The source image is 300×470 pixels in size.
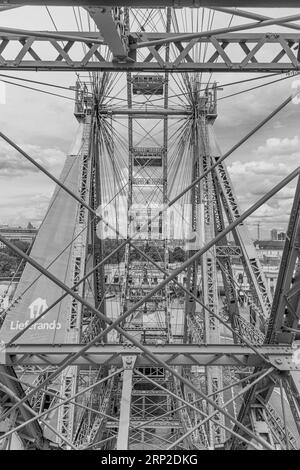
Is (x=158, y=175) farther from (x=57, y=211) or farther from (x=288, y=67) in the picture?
(x=288, y=67)

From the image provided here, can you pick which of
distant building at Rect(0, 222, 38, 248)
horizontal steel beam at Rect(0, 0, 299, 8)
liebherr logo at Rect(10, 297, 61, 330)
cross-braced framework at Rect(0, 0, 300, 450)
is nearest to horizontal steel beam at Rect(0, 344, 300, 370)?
cross-braced framework at Rect(0, 0, 300, 450)

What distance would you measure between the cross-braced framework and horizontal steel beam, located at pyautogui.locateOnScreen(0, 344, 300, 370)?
0.06 feet

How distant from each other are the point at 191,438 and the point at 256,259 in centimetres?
513

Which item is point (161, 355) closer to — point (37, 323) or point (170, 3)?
point (170, 3)

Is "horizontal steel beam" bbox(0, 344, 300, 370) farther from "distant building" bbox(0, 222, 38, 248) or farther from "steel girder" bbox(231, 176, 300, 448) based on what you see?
"distant building" bbox(0, 222, 38, 248)

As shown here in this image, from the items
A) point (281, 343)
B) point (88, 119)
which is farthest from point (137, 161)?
point (281, 343)

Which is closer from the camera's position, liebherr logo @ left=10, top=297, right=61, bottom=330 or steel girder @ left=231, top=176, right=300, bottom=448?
steel girder @ left=231, top=176, right=300, bottom=448

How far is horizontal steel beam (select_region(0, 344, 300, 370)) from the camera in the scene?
430 centimetres

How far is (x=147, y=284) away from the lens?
17.3 meters

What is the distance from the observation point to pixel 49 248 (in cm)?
1119

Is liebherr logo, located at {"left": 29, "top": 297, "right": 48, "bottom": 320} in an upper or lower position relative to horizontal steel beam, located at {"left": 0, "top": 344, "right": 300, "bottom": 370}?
upper

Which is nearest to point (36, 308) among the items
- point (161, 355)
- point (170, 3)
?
point (161, 355)

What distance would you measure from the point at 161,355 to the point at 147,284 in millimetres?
12823

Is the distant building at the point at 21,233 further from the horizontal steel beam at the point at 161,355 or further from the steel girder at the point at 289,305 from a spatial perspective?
the steel girder at the point at 289,305
